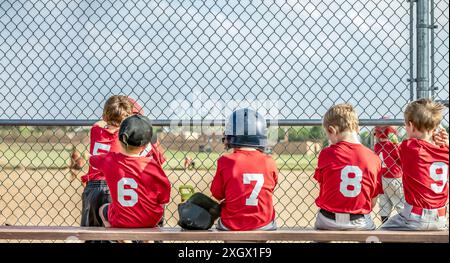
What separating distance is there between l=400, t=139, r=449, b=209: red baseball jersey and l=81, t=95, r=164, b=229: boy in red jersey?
70.0 inches

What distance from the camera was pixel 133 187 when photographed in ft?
13.8

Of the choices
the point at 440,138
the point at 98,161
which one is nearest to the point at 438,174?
the point at 440,138

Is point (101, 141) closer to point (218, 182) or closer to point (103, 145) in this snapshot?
point (103, 145)

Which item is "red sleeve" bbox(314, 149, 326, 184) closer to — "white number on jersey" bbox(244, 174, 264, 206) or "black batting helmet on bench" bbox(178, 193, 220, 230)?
"white number on jersey" bbox(244, 174, 264, 206)

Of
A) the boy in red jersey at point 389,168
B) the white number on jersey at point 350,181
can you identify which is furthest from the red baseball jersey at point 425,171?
the boy in red jersey at point 389,168

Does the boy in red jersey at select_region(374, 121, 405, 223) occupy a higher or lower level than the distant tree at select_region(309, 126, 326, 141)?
lower

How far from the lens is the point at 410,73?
4.88 m

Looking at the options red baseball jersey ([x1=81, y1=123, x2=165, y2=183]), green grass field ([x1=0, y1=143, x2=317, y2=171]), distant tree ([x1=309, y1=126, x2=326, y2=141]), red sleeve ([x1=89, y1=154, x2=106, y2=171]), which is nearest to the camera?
red sleeve ([x1=89, y1=154, x2=106, y2=171])

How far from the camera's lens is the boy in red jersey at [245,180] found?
4.12 meters

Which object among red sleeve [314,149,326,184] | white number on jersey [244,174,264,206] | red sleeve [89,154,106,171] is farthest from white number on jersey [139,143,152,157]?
red sleeve [314,149,326,184]

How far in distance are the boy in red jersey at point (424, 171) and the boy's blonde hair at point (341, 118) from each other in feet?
1.19

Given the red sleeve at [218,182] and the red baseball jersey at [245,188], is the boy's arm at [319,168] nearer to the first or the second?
the red baseball jersey at [245,188]

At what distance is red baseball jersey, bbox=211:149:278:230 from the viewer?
4.11m
